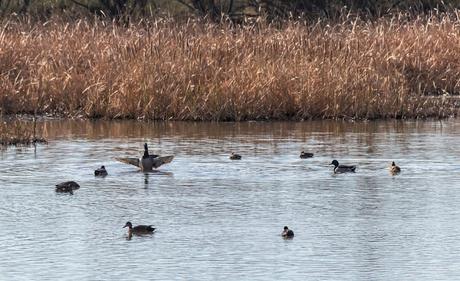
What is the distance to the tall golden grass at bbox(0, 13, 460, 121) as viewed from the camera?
67.9ft

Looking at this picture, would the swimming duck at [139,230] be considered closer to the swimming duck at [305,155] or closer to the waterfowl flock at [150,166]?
the waterfowl flock at [150,166]

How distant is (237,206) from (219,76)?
8230mm

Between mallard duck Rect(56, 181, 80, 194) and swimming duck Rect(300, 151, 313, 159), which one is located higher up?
swimming duck Rect(300, 151, 313, 159)

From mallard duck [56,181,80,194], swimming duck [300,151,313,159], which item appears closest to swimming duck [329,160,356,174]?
swimming duck [300,151,313,159]

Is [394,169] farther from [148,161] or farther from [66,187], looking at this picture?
[66,187]

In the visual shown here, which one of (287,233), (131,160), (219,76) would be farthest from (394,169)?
(219,76)

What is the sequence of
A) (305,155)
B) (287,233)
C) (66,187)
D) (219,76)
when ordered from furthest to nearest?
(219,76) < (305,155) < (66,187) < (287,233)

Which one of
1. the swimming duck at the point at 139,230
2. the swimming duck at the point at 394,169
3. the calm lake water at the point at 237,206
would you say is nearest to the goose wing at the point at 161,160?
the calm lake water at the point at 237,206

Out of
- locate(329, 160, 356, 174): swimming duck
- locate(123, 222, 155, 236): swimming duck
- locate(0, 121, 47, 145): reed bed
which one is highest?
locate(0, 121, 47, 145): reed bed

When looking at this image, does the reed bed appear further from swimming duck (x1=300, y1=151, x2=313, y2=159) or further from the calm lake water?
swimming duck (x1=300, y1=151, x2=313, y2=159)

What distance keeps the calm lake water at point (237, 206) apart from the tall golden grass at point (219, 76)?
1021mm

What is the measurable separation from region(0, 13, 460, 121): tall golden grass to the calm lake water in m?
1.02

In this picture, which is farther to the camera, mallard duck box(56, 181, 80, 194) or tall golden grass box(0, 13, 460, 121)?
tall golden grass box(0, 13, 460, 121)

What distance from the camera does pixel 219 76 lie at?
21016 millimetres
